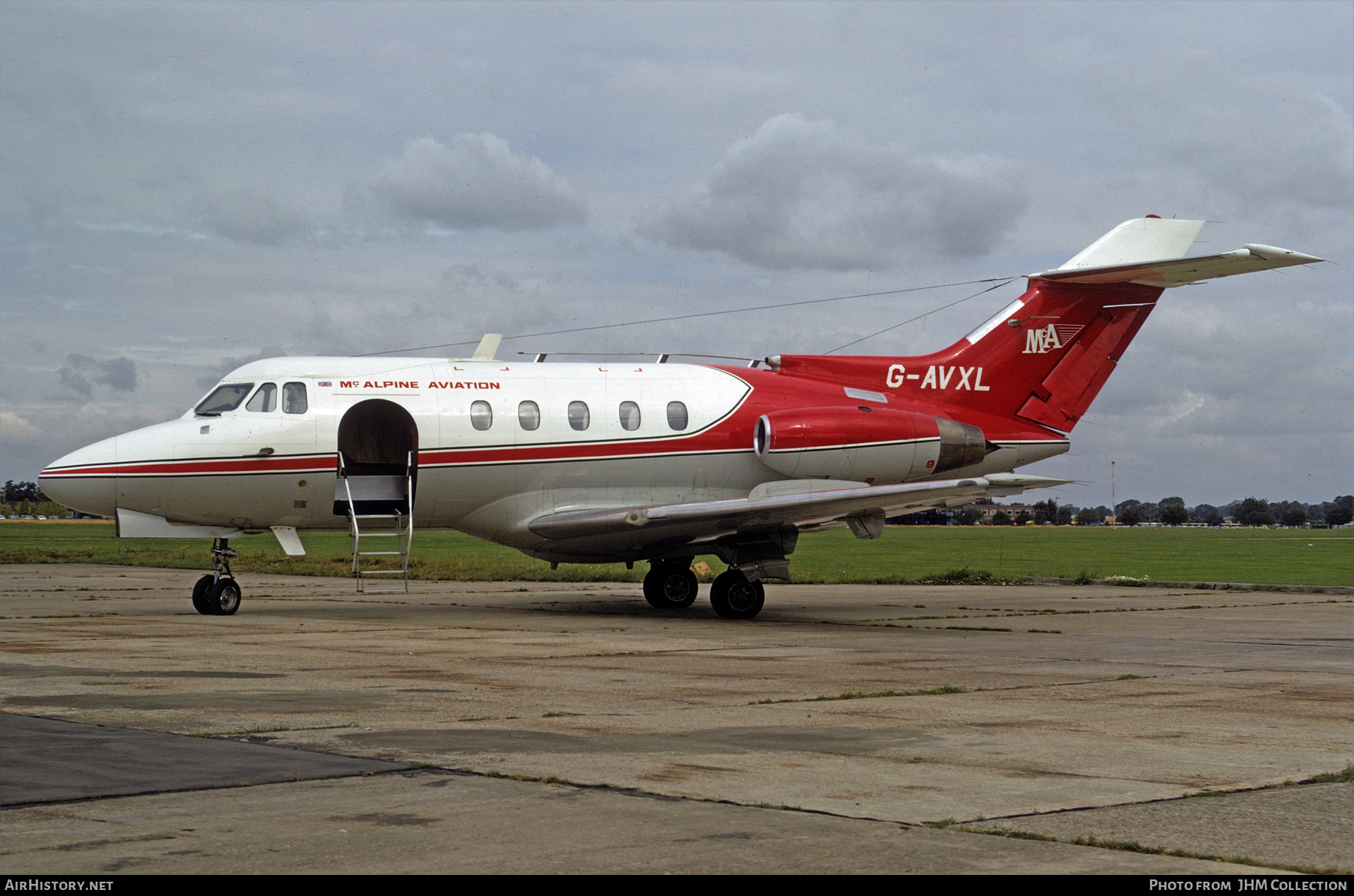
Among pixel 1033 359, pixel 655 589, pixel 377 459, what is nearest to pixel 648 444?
pixel 655 589

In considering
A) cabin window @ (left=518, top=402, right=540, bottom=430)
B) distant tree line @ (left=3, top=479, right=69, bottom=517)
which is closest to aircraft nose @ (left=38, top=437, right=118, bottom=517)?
cabin window @ (left=518, top=402, right=540, bottom=430)

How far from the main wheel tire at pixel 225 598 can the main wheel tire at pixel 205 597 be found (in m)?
0.06

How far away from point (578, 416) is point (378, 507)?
356cm

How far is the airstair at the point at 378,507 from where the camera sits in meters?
19.9

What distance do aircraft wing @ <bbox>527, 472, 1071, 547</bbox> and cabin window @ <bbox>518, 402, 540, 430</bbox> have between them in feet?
4.92

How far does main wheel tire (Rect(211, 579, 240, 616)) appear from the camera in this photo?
756 inches

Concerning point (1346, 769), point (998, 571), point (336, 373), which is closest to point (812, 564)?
point (998, 571)

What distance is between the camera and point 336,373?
2022 cm

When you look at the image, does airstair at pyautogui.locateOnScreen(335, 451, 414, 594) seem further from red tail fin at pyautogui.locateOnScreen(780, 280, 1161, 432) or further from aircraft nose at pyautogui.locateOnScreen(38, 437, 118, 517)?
red tail fin at pyautogui.locateOnScreen(780, 280, 1161, 432)

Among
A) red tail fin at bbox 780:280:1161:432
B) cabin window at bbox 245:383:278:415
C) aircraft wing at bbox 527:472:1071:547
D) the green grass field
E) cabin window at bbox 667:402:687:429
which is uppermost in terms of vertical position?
red tail fin at bbox 780:280:1161:432

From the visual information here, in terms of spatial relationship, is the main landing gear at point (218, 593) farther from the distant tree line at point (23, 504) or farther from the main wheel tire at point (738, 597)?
the distant tree line at point (23, 504)

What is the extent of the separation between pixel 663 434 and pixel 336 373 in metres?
5.43

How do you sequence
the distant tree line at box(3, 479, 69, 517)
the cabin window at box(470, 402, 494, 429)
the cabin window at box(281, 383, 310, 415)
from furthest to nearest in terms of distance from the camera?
the distant tree line at box(3, 479, 69, 517) → the cabin window at box(470, 402, 494, 429) → the cabin window at box(281, 383, 310, 415)

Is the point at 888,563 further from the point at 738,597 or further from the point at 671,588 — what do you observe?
the point at 738,597
